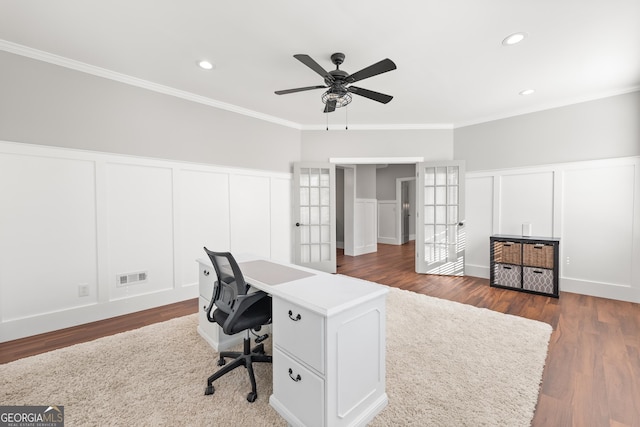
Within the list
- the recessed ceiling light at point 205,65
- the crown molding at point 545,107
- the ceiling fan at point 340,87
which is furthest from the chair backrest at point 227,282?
the crown molding at point 545,107

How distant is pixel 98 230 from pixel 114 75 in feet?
5.76

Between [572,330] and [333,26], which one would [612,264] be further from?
[333,26]

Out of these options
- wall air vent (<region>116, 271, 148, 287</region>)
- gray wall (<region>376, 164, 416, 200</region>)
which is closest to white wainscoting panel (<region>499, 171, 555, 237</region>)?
gray wall (<region>376, 164, 416, 200</region>)

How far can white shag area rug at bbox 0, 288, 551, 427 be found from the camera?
5.26 feet

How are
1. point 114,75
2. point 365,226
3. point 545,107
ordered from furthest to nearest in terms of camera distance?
point 365,226 → point 545,107 → point 114,75

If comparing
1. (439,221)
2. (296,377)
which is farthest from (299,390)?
(439,221)

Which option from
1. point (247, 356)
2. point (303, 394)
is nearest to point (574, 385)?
point (303, 394)

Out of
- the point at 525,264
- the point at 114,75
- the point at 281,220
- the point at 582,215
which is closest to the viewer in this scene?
the point at 114,75

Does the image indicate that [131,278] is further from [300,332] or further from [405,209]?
[405,209]

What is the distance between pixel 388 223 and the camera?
8.46 metres

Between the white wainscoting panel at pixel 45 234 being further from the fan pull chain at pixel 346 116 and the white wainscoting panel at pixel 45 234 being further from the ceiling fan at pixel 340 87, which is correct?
the fan pull chain at pixel 346 116

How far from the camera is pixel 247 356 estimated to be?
1959 millimetres

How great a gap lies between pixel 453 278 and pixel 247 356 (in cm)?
393

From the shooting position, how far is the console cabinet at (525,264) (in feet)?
12.2
